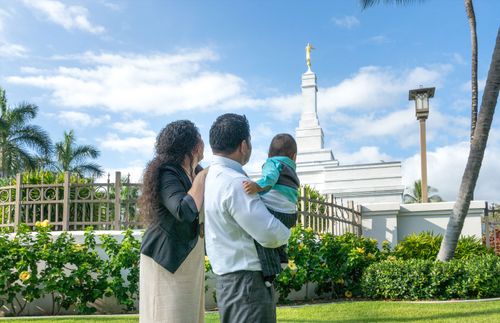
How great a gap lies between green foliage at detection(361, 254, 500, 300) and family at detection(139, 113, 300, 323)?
5.58 metres

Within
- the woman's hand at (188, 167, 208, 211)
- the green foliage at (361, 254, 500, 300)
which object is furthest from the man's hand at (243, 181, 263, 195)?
the green foliage at (361, 254, 500, 300)

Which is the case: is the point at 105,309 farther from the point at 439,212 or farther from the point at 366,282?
the point at 439,212

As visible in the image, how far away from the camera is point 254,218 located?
6.82 ft

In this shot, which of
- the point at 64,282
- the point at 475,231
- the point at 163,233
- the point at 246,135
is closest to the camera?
the point at 246,135

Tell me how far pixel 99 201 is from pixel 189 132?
7.79 m

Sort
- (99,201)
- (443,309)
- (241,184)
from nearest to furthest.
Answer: (241,184), (443,309), (99,201)

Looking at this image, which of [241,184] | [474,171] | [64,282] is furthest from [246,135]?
[474,171]

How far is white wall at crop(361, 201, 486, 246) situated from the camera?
37.5 feet

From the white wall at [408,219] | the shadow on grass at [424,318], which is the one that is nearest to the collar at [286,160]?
the shadow on grass at [424,318]

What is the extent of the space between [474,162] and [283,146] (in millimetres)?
6390

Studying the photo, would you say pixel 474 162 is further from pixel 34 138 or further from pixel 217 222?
pixel 34 138

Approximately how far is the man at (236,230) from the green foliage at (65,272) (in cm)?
589

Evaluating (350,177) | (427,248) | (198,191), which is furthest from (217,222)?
(350,177)

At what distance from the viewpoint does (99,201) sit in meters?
10.3
